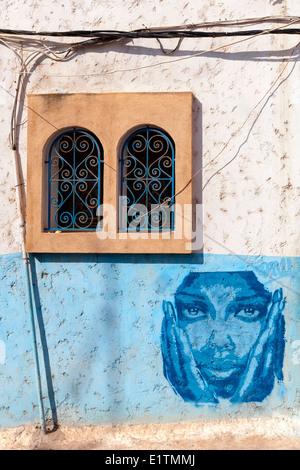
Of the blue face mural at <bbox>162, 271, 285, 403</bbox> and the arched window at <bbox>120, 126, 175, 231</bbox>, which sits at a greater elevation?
the arched window at <bbox>120, 126, 175, 231</bbox>

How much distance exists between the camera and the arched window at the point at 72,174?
455 cm

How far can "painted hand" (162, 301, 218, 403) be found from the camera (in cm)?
436

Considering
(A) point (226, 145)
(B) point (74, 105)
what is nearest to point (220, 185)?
(A) point (226, 145)

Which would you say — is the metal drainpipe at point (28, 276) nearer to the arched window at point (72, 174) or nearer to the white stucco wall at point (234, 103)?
the arched window at point (72, 174)

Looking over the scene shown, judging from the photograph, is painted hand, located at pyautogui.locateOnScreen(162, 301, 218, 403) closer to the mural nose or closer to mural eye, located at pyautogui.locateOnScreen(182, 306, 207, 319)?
mural eye, located at pyautogui.locateOnScreen(182, 306, 207, 319)

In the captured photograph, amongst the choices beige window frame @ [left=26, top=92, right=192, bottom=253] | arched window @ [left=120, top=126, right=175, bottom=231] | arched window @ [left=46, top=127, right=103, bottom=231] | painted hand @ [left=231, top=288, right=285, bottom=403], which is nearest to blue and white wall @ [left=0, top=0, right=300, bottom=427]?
painted hand @ [left=231, top=288, right=285, bottom=403]

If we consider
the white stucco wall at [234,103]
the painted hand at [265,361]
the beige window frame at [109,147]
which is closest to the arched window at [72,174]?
the beige window frame at [109,147]

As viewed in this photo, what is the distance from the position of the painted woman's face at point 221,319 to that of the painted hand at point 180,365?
57 millimetres

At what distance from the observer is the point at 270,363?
436cm

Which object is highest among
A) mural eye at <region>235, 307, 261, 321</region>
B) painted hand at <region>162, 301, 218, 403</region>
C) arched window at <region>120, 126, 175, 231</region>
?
arched window at <region>120, 126, 175, 231</region>

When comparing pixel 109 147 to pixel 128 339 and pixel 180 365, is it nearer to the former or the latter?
pixel 128 339
